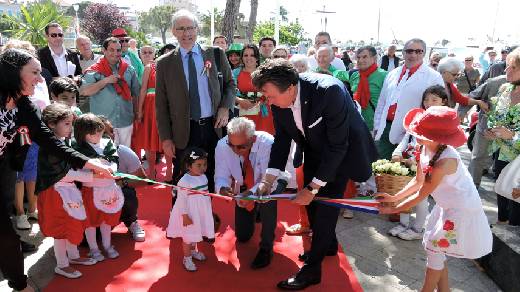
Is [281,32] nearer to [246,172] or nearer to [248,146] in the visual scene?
[246,172]

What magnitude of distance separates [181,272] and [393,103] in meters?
2.69

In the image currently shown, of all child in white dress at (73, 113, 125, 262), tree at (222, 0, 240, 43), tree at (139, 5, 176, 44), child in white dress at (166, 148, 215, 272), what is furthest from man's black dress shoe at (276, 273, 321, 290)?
tree at (139, 5, 176, 44)

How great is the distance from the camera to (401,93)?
13.7 ft

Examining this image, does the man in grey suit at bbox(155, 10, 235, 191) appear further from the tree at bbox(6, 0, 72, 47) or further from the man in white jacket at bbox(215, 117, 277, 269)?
the tree at bbox(6, 0, 72, 47)

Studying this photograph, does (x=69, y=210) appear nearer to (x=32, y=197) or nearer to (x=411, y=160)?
(x=32, y=197)

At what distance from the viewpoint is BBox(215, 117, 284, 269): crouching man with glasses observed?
3.35 metres

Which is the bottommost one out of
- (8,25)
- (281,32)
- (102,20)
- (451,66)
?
(451,66)

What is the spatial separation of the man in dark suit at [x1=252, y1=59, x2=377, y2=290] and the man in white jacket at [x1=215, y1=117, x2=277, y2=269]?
373 millimetres

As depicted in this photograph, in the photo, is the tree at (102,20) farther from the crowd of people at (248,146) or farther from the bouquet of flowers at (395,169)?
the bouquet of flowers at (395,169)

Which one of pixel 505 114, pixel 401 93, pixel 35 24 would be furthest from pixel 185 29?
pixel 35 24

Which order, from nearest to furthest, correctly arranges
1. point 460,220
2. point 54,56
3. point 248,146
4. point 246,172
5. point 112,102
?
point 460,220
point 248,146
point 246,172
point 112,102
point 54,56

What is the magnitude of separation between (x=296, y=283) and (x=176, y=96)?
193 cm

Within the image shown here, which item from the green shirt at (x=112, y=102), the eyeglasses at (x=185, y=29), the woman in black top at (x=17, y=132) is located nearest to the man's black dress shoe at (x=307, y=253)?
the woman in black top at (x=17, y=132)

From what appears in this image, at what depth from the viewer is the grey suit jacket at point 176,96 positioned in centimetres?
Answer: 374
